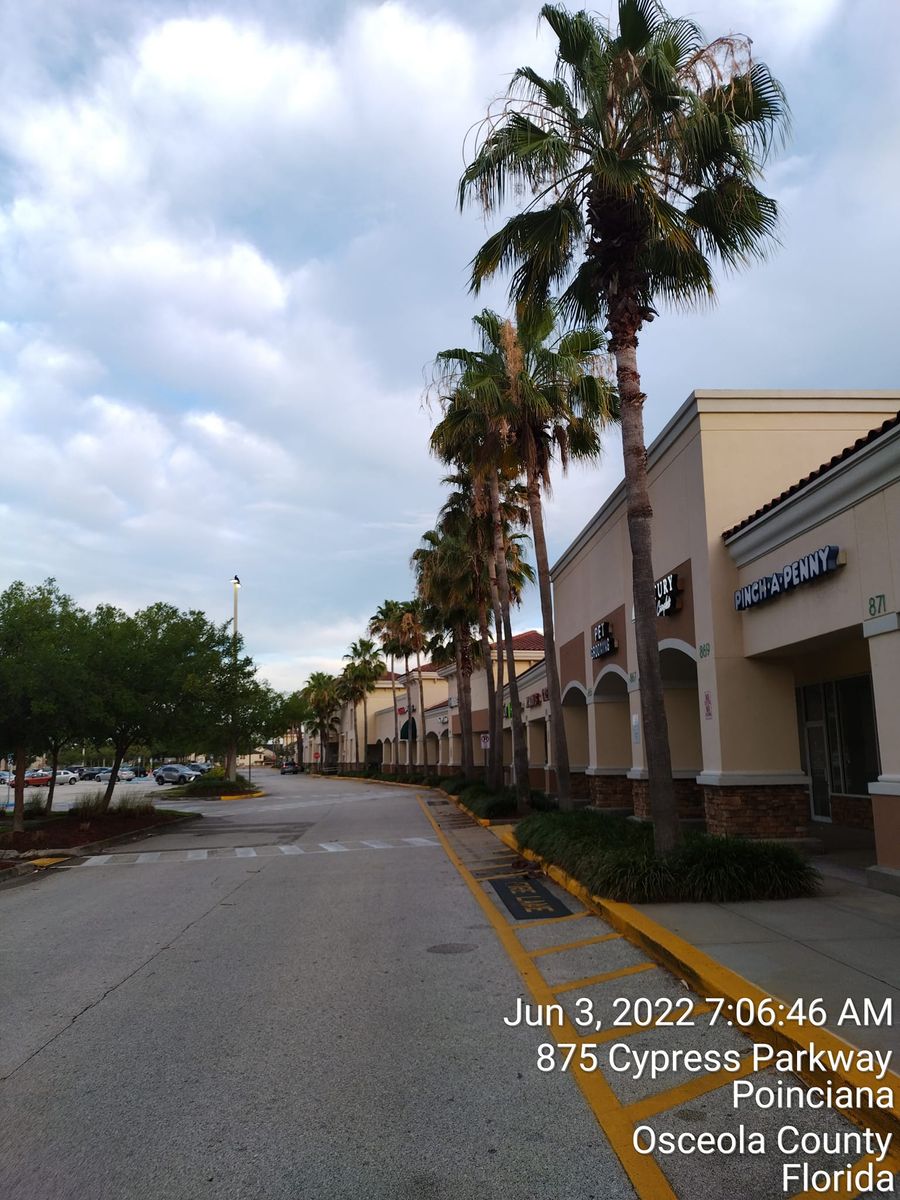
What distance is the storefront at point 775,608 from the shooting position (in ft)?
33.6

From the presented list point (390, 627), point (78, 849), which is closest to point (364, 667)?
point (390, 627)

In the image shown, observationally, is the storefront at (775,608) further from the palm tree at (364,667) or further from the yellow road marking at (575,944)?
the palm tree at (364,667)

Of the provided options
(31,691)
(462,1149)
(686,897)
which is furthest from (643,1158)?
(31,691)

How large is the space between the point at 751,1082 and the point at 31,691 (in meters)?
18.4

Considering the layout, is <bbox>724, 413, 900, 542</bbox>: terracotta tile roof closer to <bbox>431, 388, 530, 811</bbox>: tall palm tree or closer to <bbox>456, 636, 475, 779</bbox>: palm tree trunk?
<bbox>431, 388, 530, 811</bbox>: tall palm tree

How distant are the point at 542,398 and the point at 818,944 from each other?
1279cm

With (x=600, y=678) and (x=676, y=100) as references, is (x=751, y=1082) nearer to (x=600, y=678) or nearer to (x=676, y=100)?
(x=676, y=100)

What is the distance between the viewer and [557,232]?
12.0 m

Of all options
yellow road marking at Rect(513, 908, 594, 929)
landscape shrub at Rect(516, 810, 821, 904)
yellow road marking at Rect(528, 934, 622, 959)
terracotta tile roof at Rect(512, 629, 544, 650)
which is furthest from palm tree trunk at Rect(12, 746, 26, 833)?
terracotta tile roof at Rect(512, 629, 544, 650)

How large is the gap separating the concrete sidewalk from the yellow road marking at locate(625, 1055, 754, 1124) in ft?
2.18

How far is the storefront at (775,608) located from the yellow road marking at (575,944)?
3.33 metres

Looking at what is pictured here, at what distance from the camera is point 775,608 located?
12898 mm

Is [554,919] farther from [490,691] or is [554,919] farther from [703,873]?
[490,691]

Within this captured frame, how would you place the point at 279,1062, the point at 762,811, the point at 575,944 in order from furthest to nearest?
the point at 762,811 < the point at 575,944 < the point at 279,1062
